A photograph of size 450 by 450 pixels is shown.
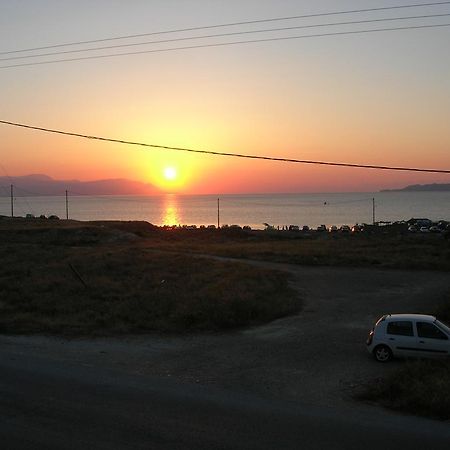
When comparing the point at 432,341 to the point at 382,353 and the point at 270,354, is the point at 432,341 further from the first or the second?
the point at 270,354

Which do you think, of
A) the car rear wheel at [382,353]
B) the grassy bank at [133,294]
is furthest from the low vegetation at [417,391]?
the grassy bank at [133,294]

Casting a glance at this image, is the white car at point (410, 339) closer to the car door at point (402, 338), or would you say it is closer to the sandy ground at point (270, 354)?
the car door at point (402, 338)

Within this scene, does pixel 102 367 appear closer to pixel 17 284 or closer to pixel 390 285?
pixel 17 284

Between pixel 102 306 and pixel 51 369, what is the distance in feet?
29.6

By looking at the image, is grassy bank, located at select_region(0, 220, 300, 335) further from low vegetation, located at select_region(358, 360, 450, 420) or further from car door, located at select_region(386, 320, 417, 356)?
low vegetation, located at select_region(358, 360, 450, 420)

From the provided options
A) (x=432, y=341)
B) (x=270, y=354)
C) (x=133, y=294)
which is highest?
(x=133, y=294)

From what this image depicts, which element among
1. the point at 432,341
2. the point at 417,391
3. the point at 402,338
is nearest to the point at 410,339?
the point at 402,338

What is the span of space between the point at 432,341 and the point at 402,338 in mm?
717

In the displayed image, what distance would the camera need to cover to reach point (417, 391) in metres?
10.5

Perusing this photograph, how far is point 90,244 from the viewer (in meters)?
51.4

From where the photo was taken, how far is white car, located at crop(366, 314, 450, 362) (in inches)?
547

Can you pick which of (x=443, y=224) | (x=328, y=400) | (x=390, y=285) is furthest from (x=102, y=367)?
(x=443, y=224)

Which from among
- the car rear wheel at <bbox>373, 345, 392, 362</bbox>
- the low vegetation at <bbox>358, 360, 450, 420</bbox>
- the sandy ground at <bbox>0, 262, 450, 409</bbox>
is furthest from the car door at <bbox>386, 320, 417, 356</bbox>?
the low vegetation at <bbox>358, 360, 450, 420</bbox>

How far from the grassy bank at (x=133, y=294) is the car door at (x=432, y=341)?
6782mm
